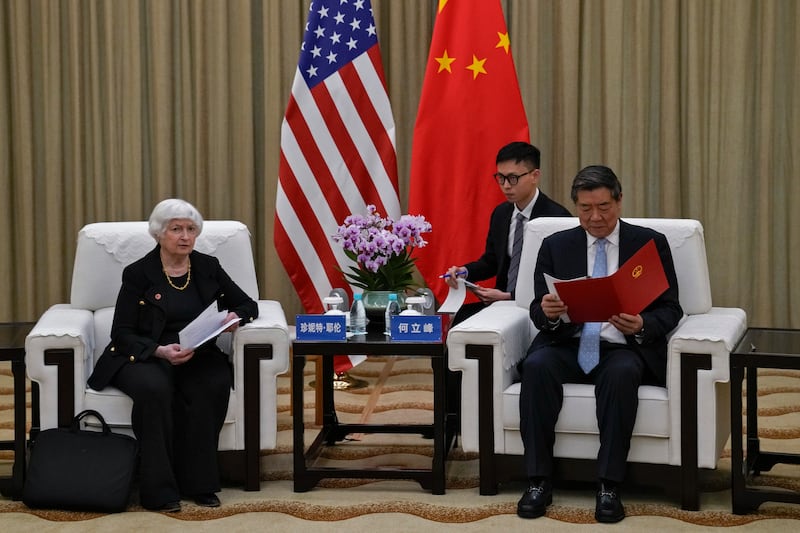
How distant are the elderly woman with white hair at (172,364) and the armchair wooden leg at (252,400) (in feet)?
0.25

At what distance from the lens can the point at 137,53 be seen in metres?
6.60

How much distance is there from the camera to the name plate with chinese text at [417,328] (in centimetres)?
368

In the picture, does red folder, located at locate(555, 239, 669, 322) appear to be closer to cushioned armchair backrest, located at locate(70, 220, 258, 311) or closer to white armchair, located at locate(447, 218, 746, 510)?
white armchair, located at locate(447, 218, 746, 510)

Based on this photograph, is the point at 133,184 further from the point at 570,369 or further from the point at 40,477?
the point at 570,369

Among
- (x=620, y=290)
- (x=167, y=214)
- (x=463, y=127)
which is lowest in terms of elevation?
(x=620, y=290)

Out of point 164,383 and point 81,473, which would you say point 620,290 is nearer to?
point 164,383

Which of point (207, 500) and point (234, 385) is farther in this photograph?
point (234, 385)

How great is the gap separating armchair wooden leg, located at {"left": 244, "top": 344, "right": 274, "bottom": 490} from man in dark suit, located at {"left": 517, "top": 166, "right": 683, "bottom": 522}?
0.91m

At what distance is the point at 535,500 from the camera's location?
340 centimetres

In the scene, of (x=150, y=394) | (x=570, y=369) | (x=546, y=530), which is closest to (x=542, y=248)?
(x=570, y=369)

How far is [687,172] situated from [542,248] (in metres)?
2.90

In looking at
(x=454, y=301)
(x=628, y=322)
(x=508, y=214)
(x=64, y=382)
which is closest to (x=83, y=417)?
(x=64, y=382)

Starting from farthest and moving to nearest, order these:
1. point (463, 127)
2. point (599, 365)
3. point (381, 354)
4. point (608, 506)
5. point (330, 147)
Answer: point (463, 127) → point (330, 147) → point (381, 354) → point (599, 365) → point (608, 506)

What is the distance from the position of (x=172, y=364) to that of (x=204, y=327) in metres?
0.18
